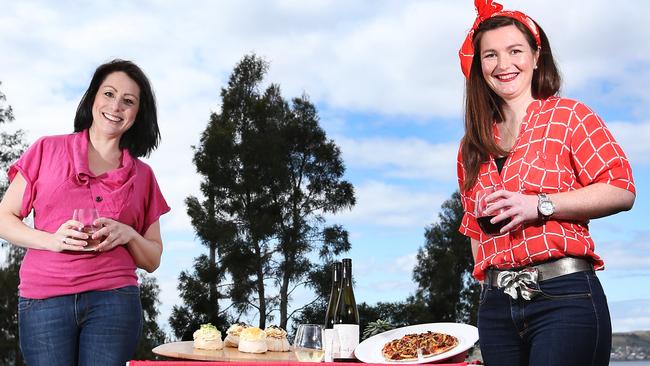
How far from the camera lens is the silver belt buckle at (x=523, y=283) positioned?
7.11 ft

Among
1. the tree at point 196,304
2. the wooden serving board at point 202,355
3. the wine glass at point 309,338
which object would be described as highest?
the tree at point 196,304

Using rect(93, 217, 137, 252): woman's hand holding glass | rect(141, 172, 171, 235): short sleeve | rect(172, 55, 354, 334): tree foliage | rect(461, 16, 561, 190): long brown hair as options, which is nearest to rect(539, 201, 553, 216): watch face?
rect(461, 16, 561, 190): long brown hair

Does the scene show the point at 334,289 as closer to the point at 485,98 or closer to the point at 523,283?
the point at 485,98

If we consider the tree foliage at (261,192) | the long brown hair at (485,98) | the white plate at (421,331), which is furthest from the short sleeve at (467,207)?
the tree foliage at (261,192)

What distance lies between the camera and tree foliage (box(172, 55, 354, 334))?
22.3 m

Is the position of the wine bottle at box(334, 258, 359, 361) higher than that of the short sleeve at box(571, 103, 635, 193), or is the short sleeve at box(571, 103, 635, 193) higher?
the short sleeve at box(571, 103, 635, 193)

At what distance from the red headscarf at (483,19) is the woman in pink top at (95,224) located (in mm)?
1423

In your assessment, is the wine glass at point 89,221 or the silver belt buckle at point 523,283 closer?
the silver belt buckle at point 523,283

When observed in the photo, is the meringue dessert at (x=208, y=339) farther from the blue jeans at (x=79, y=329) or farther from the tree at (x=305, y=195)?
the tree at (x=305, y=195)

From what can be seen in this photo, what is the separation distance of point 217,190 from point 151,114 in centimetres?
2008

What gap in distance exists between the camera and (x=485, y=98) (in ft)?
8.21

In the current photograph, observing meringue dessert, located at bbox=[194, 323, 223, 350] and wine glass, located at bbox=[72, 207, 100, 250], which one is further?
meringue dessert, located at bbox=[194, 323, 223, 350]

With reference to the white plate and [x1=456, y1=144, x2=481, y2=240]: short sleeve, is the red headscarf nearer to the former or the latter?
[x1=456, y1=144, x2=481, y2=240]: short sleeve

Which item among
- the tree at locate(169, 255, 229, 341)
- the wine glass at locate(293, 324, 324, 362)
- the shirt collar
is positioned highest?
the tree at locate(169, 255, 229, 341)
